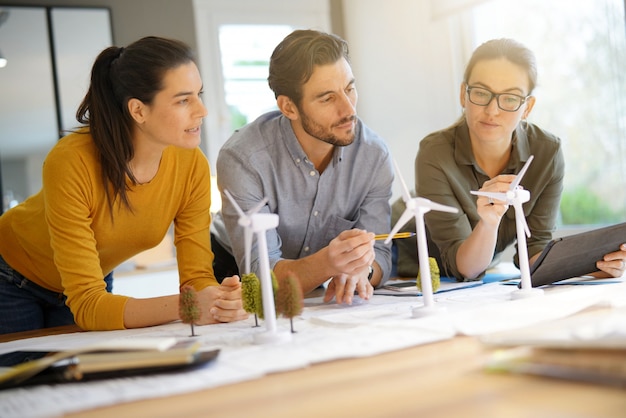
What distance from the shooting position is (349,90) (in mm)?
2443

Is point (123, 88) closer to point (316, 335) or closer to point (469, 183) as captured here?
point (316, 335)

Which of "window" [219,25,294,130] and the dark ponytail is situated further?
"window" [219,25,294,130]

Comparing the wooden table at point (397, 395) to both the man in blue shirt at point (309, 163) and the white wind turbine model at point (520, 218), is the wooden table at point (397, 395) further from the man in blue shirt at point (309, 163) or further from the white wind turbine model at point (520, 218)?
the man in blue shirt at point (309, 163)

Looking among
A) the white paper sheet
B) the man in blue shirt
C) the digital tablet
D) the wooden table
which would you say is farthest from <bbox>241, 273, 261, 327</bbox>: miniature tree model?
the digital tablet

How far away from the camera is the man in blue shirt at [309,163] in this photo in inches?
94.8

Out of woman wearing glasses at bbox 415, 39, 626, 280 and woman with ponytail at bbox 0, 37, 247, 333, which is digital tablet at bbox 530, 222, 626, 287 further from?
woman with ponytail at bbox 0, 37, 247, 333

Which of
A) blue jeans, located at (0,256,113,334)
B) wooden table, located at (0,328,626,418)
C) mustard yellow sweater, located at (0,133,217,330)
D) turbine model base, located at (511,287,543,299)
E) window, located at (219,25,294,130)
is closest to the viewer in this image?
wooden table, located at (0,328,626,418)

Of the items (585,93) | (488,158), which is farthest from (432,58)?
(488,158)

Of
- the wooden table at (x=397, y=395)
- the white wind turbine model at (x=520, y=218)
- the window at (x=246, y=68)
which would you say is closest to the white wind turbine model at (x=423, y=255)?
the white wind turbine model at (x=520, y=218)

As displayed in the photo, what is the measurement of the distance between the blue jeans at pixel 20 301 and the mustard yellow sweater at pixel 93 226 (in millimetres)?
33

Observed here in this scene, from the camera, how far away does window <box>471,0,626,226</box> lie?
4070mm

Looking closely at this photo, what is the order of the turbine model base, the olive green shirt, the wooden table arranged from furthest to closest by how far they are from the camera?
1. the olive green shirt
2. the turbine model base
3. the wooden table

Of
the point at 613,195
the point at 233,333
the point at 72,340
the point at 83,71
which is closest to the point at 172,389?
the point at 233,333

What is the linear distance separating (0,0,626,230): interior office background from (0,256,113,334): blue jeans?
2708mm
